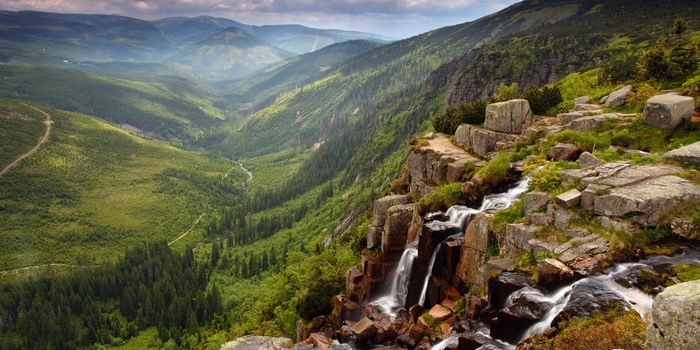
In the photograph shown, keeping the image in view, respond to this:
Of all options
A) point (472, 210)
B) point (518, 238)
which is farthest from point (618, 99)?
point (518, 238)

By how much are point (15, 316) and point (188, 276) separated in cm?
6819

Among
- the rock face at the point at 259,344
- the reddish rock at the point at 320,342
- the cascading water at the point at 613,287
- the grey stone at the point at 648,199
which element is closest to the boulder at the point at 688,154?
the grey stone at the point at 648,199

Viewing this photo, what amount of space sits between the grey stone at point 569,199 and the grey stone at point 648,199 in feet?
4.39

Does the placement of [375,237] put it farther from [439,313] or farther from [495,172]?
[439,313]

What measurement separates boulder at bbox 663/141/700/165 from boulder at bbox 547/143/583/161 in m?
7.62

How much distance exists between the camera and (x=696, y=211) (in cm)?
2294

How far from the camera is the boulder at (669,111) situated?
111 feet

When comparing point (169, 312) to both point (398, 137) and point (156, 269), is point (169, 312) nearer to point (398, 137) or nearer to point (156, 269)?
point (156, 269)

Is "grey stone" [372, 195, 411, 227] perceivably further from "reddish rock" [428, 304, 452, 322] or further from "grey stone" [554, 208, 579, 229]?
"grey stone" [554, 208, 579, 229]

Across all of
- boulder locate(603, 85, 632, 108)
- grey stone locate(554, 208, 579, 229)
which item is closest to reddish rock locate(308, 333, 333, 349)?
grey stone locate(554, 208, 579, 229)

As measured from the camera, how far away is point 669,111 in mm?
34312

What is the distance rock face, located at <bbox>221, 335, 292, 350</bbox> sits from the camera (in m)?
32.4

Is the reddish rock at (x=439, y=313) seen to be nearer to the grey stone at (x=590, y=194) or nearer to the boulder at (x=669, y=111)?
the grey stone at (x=590, y=194)

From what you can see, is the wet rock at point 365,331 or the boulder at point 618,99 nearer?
the wet rock at point 365,331
